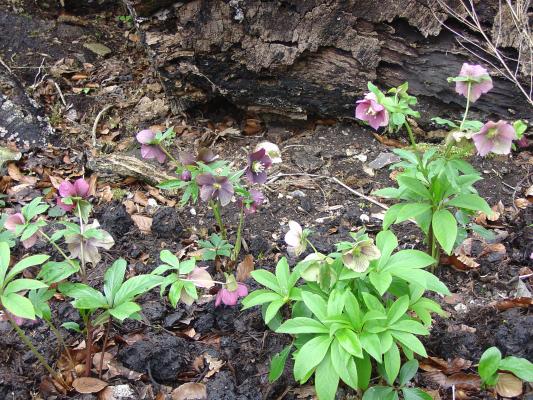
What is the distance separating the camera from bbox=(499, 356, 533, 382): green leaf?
2.03 m

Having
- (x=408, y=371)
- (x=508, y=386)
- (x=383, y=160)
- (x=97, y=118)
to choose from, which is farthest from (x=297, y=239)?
(x=97, y=118)

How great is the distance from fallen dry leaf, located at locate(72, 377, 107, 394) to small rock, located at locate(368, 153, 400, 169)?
6.60 ft

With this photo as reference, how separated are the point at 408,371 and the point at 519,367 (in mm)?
408

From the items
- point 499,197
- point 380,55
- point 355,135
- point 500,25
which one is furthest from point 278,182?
point 500,25

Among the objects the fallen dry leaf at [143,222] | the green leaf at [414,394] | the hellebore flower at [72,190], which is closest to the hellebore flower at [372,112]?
the green leaf at [414,394]

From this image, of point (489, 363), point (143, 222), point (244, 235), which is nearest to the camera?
point (489, 363)

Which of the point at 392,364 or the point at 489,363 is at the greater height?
the point at 392,364

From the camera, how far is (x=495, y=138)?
187cm

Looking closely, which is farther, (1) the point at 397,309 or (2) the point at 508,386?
(2) the point at 508,386

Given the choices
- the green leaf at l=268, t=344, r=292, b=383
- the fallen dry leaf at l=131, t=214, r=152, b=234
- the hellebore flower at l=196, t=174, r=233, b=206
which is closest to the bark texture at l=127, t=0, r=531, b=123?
the fallen dry leaf at l=131, t=214, r=152, b=234

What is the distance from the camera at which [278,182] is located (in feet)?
11.2

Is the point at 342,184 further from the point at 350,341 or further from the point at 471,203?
the point at 350,341

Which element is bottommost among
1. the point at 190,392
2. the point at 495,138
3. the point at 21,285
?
the point at 190,392

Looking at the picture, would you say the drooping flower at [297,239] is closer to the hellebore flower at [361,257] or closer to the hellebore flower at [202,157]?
the hellebore flower at [361,257]
